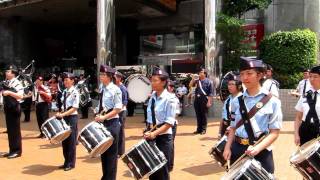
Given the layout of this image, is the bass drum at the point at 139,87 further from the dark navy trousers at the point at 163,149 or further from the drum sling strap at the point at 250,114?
the drum sling strap at the point at 250,114

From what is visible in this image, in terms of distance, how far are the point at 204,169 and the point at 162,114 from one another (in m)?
3.05

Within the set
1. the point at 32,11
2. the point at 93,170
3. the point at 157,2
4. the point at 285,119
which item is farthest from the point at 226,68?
the point at 32,11

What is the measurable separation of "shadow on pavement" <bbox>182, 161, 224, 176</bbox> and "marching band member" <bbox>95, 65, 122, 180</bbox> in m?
1.74

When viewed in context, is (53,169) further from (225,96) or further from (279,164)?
(279,164)

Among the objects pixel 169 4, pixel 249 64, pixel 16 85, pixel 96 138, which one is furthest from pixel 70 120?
pixel 169 4

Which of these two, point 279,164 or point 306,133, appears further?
point 279,164

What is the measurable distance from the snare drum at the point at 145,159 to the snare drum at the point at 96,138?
42.7 inches

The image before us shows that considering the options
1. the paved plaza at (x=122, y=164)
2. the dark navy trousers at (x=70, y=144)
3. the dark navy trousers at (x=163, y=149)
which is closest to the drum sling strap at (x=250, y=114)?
the dark navy trousers at (x=163, y=149)

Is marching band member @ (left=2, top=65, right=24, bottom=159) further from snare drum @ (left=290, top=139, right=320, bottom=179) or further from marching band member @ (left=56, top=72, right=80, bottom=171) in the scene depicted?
snare drum @ (left=290, top=139, right=320, bottom=179)

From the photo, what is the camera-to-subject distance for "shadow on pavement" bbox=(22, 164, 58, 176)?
8391 millimetres

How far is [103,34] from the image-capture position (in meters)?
19.3

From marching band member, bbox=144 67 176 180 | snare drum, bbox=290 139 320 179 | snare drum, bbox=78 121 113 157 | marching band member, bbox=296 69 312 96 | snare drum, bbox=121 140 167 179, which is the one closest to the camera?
snare drum, bbox=290 139 320 179

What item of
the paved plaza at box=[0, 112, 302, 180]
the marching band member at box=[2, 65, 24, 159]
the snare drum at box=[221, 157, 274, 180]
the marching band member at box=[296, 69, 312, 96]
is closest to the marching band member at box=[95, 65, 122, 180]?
the paved plaza at box=[0, 112, 302, 180]

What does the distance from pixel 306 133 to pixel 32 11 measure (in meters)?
25.0
